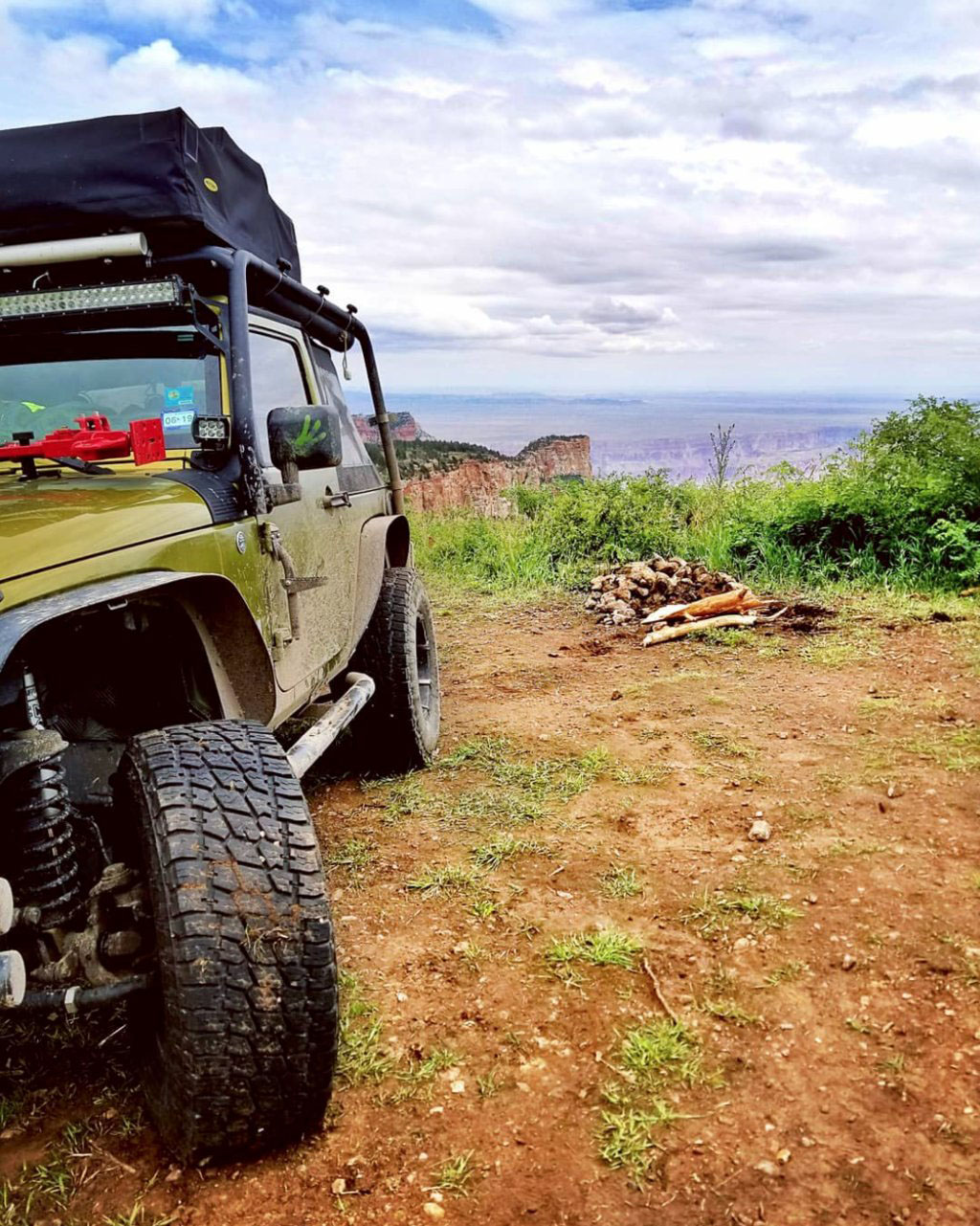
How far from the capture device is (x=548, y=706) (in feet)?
16.7

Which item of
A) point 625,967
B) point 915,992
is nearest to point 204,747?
point 625,967

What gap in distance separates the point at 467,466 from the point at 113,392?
62.6 feet

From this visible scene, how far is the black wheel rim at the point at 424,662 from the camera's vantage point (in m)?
4.56

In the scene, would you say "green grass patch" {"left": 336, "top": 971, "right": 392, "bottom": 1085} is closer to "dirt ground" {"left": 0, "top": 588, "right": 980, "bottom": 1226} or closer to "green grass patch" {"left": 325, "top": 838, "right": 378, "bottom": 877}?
"dirt ground" {"left": 0, "top": 588, "right": 980, "bottom": 1226}

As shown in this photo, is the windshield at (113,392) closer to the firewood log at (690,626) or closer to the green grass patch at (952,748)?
the green grass patch at (952,748)

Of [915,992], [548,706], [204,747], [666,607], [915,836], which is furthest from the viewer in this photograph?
[666,607]

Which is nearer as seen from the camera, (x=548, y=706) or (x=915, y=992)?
(x=915, y=992)

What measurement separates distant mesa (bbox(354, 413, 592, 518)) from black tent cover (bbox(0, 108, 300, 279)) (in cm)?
181

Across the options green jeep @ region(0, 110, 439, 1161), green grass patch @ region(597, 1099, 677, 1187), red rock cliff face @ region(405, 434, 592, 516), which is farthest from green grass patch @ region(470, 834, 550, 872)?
red rock cliff face @ region(405, 434, 592, 516)

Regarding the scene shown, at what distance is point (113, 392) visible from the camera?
9.49 ft

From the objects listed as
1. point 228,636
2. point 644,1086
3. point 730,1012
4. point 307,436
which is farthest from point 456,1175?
point 307,436

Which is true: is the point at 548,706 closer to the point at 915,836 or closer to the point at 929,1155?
the point at 915,836

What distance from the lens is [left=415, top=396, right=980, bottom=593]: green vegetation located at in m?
7.57

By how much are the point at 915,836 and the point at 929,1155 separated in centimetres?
152
